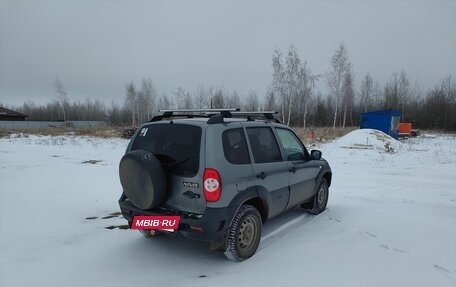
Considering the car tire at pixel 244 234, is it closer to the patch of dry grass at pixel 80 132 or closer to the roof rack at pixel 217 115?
the roof rack at pixel 217 115

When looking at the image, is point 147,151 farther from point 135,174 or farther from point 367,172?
point 367,172

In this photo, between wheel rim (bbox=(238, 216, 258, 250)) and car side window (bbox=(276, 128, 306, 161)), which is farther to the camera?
car side window (bbox=(276, 128, 306, 161))

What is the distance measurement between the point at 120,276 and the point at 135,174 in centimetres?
117

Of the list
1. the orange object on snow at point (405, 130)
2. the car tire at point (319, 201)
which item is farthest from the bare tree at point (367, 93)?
the car tire at point (319, 201)

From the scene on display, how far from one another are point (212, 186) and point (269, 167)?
3.82ft

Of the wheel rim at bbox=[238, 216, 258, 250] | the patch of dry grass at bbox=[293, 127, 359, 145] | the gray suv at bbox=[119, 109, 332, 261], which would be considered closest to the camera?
the gray suv at bbox=[119, 109, 332, 261]

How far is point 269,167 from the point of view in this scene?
4875 millimetres

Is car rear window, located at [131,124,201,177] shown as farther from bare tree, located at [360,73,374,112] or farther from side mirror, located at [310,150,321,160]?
bare tree, located at [360,73,374,112]

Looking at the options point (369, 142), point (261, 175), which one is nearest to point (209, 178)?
point (261, 175)

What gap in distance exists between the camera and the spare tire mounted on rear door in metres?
4.11

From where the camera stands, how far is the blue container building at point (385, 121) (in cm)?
2744

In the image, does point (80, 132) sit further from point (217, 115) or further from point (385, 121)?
point (217, 115)

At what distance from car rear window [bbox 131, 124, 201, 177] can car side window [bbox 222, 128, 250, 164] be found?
35cm

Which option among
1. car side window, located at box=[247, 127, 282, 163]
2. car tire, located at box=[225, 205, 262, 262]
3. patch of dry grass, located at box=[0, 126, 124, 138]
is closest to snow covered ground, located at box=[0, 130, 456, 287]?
car tire, located at box=[225, 205, 262, 262]
